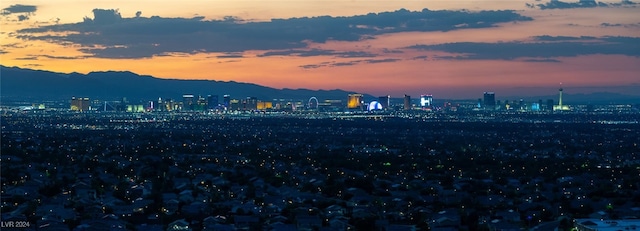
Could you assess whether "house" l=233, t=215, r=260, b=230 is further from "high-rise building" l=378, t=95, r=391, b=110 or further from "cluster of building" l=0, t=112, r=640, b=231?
"high-rise building" l=378, t=95, r=391, b=110

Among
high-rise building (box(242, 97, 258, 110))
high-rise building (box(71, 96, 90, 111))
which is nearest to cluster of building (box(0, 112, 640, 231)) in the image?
high-rise building (box(71, 96, 90, 111))

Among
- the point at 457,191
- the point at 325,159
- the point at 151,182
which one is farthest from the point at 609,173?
the point at 151,182

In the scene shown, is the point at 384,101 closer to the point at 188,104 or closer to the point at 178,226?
the point at 188,104

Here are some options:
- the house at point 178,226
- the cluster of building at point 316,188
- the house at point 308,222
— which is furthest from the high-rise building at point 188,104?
the house at point 178,226

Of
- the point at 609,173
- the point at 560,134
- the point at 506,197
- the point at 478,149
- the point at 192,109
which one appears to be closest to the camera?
the point at 506,197

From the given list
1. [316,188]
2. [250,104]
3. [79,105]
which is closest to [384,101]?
[250,104]

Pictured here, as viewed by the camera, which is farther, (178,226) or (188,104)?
(188,104)

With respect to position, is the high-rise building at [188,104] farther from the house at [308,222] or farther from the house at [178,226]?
the house at [178,226]

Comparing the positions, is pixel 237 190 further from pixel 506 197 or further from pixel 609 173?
pixel 609 173

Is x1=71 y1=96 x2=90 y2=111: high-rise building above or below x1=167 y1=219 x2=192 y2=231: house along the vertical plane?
below

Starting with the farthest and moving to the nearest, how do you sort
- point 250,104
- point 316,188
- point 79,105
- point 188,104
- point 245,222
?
1. point 250,104
2. point 188,104
3. point 79,105
4. point 316,188
5. point 245,222

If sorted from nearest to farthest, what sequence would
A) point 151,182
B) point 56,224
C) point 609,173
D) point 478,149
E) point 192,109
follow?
point 56,224, point 151,182, point 609,173, point 478,149, point 192,109
